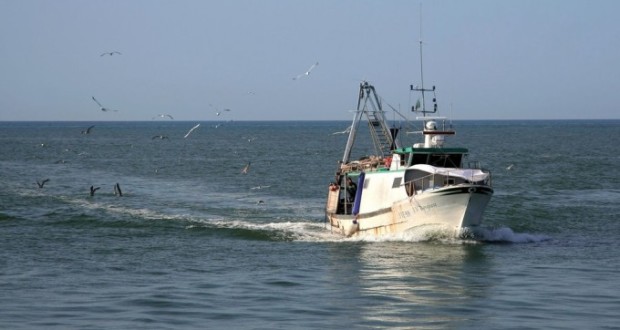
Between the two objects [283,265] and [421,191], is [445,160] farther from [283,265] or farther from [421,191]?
[283,265]

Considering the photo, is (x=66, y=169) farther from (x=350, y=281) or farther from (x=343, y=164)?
(x=350, y=281)

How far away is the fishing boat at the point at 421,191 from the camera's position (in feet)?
137

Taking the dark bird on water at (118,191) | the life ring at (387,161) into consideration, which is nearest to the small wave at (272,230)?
the life ring at (387,161)

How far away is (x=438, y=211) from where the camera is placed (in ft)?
138

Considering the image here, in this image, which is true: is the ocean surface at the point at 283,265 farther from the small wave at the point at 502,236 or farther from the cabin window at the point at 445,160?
the cabin window at the point at 445,160

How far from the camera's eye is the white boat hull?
136ft

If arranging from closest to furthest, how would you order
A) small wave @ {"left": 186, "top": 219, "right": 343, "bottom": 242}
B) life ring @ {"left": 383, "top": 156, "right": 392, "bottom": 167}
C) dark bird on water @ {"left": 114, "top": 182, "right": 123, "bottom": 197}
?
life ring @ {"left": 383, "top": 156, "right": 392, "bottom": 167}
small wave @ {"left": 186, "top": 219, "right": 343, "bottom": 242}
dark bird on water @ {"left": 114, "top": 182, "right": 123, "bottom": 197}

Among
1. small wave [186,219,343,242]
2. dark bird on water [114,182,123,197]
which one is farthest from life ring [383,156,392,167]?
dark bird on water [114,182,123,197]

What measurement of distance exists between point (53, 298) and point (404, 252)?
15.2 meters

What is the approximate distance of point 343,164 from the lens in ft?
170

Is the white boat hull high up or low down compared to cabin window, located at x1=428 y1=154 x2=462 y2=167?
down

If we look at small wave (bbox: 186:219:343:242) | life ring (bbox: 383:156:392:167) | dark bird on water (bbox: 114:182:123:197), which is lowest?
small wave (bbox: 186:219:343:242)

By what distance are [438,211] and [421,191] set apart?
3.64 ft

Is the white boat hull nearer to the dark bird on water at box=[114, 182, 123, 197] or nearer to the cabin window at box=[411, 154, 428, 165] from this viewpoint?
the cabin window at box=[411, 154, 428, 165]
